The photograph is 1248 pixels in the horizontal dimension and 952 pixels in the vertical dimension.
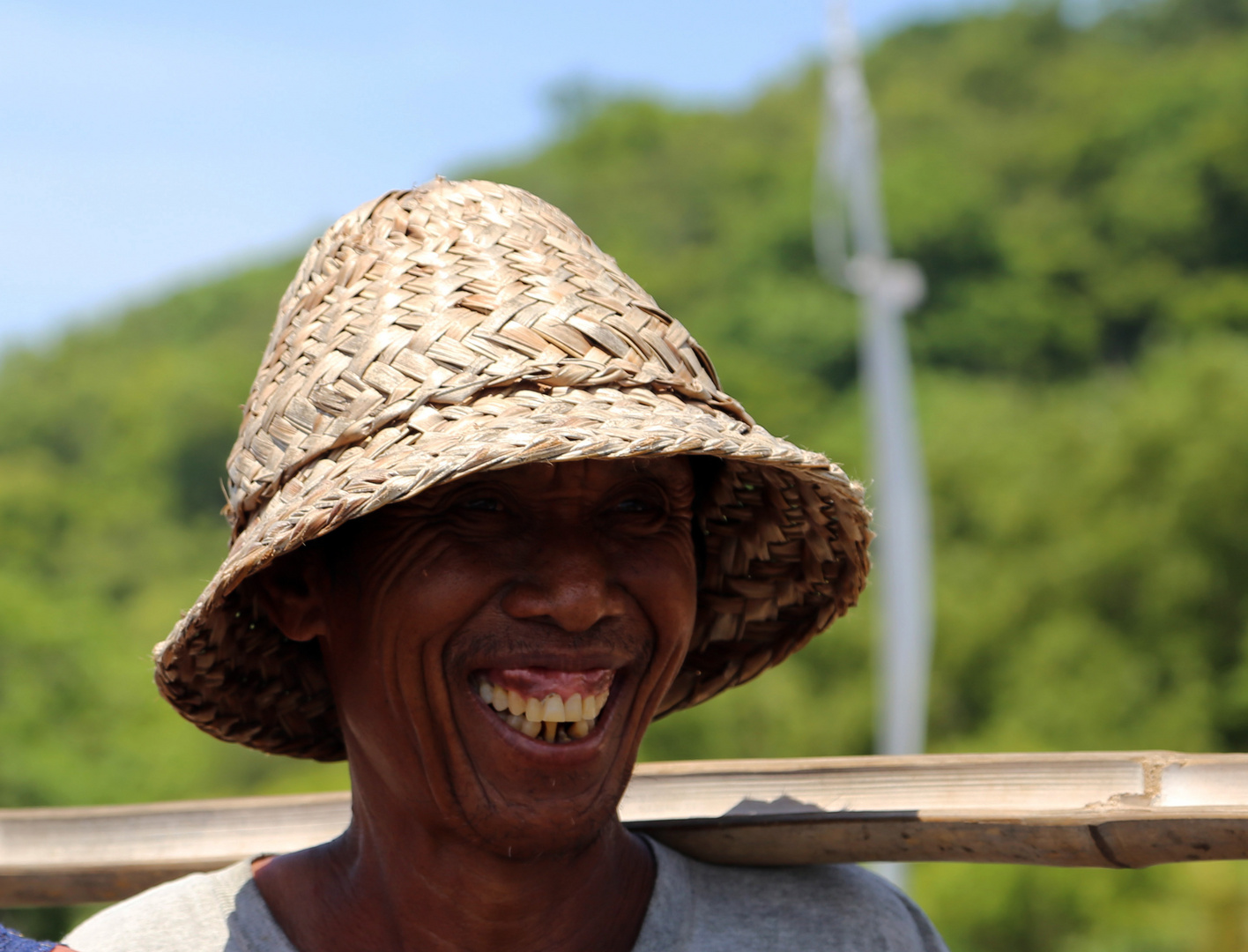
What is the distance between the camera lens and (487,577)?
75.8 inches

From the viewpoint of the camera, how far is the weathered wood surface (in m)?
1.90

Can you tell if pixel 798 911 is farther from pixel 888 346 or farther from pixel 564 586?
pixel 888 346

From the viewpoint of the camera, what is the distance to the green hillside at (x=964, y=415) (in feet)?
109

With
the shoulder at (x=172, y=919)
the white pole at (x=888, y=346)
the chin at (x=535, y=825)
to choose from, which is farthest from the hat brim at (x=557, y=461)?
the white pole at (x=888, y=346)

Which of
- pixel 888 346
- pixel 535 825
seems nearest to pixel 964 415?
pixel 888 346

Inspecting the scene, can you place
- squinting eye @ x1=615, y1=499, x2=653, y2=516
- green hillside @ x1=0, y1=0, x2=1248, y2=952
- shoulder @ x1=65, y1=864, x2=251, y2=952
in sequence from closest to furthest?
squinting eye @ x1=615, y1=499, x2=653, y2=516 < shoulder @ x1=65, y1=864, x2=251, y2=952 < green hillside @ x1=0, y1=0, x2=1248, y2=952

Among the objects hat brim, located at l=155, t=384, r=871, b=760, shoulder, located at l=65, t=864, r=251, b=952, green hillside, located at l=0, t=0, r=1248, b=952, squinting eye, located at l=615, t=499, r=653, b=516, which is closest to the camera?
hat brim, located at l=155, t=384, r=871, b=760

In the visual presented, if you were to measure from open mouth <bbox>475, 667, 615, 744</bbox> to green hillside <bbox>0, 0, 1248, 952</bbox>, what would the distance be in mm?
14832

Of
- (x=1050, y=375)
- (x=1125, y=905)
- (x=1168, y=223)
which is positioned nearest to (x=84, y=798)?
(x=1125, y=905)

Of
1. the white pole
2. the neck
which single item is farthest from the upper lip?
the white pole

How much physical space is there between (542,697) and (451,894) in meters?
0.34

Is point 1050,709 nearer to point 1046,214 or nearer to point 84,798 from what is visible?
point 84,798

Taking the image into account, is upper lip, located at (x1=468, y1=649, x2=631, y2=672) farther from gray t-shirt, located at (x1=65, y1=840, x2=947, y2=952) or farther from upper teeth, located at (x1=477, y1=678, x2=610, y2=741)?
gray t-shirt, located at (x1=65, y1=840, x2=947, y2=952)

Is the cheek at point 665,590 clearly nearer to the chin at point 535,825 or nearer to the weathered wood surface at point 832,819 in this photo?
the chin at point 535,825
